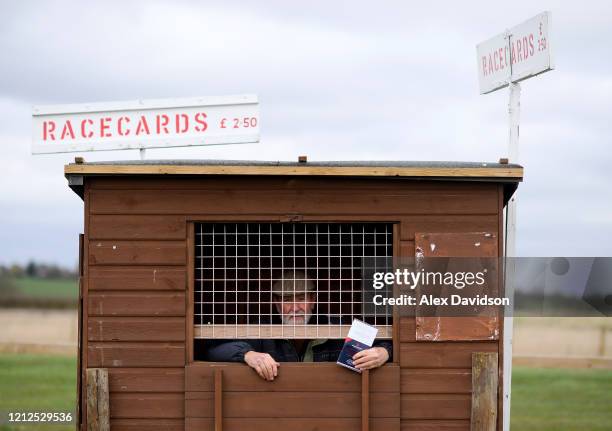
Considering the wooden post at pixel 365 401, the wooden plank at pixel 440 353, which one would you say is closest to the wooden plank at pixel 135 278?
the wooden post at pixel 365 401

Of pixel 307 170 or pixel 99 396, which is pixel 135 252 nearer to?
pixel 99 396

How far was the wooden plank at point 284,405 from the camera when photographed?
307 inches

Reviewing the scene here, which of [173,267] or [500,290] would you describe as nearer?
[173,267]

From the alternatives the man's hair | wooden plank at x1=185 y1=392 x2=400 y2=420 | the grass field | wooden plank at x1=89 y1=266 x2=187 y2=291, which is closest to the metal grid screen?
the man's hair

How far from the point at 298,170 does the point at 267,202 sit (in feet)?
1.13

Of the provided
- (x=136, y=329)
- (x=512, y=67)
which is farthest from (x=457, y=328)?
(x=512, y=67)

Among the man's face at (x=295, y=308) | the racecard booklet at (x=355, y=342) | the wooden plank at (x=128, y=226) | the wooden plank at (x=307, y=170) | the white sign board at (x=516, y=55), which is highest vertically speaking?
the white sign board at (x=516, y=55)

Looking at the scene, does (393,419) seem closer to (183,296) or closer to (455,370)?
(455,370)

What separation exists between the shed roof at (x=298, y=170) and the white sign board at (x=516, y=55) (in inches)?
81.4

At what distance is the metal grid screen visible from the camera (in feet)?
25.9

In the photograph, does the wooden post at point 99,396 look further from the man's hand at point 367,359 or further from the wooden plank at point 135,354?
the man's hand at point 367,359

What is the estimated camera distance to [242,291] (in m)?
7.81

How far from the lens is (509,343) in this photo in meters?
9.24

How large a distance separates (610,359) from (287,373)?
61.3ft
